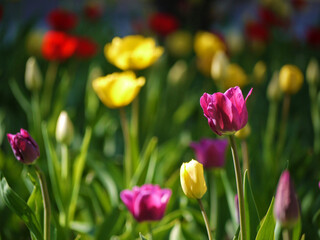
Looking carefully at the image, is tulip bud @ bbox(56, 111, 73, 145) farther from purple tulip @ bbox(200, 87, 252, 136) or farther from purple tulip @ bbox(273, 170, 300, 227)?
purple tulip @ bbox(273, 170, 300, 227)

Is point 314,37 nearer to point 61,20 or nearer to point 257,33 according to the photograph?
point 257,33

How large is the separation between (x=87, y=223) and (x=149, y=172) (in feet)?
0.63

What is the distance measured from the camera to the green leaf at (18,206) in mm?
690

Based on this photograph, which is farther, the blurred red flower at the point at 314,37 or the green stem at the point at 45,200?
the blurred red flower at the point at 314,37

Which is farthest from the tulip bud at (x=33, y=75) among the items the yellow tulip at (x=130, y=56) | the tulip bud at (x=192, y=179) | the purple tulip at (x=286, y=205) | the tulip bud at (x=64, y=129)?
the purple tulip at (x=286, y=205)

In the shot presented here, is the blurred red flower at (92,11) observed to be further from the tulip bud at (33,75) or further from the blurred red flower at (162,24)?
the tulip bud at (33,75)

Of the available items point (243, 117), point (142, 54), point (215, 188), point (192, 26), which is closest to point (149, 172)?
point (215, 188)

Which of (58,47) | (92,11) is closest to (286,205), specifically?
(58,47)

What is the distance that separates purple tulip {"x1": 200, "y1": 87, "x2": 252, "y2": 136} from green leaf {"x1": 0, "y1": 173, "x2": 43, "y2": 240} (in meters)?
0.32

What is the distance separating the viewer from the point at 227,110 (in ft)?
1.89

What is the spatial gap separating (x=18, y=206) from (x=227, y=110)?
351 millimetres

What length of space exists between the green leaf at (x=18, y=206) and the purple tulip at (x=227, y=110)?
32 cm

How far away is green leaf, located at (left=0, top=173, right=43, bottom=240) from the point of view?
0.69 metres

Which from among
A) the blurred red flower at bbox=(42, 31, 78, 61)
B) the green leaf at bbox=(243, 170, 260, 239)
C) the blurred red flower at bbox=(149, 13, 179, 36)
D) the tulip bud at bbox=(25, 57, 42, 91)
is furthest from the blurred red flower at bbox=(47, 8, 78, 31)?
the green leaf at bbox=(243, 170, 260, 239)
